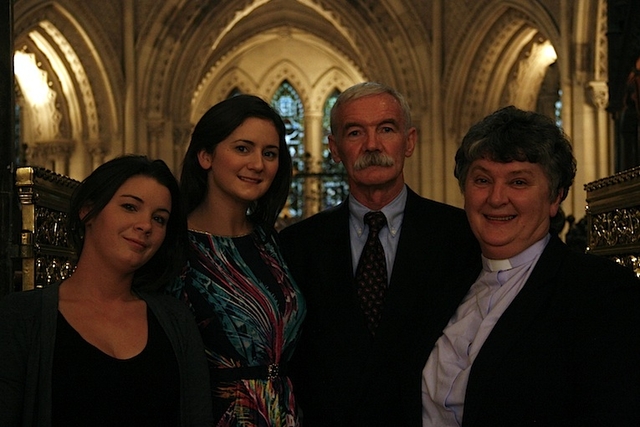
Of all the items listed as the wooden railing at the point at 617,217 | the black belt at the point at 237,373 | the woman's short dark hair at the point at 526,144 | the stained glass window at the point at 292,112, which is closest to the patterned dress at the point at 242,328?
the black belt at the point at 237,373

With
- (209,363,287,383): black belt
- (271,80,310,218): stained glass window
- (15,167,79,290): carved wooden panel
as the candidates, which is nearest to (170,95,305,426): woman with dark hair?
(209,363,287,383): black belt

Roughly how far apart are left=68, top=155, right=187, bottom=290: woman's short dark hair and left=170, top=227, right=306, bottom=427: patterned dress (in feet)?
0.52

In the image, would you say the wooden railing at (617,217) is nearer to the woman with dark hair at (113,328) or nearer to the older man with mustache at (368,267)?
the older man with mustache at (368,267)

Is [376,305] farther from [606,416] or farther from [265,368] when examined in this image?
[606,416]

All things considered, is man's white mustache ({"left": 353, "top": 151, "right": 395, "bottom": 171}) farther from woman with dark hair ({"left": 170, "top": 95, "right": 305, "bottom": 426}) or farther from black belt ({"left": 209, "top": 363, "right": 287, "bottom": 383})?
black belt ({"left": 209, "top": 363, "right": 287, "bottom": 383})

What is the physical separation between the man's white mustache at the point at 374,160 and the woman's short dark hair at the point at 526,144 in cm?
58

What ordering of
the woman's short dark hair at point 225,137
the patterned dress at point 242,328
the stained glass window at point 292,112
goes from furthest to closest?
the stained glass window at point 292,112
the woman's short dark hair at point 225,137
the patterned dress at point 242,328

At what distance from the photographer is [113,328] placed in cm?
227

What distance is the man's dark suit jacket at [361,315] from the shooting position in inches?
111

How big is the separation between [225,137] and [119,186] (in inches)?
20.9

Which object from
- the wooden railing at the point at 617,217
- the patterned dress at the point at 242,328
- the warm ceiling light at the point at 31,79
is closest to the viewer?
the patterned dress at the point at 242,328

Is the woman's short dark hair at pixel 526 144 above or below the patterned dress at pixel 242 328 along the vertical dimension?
above

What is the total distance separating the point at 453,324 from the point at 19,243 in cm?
153

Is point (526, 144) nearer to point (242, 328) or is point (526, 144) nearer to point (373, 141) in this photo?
point (373, 141)
